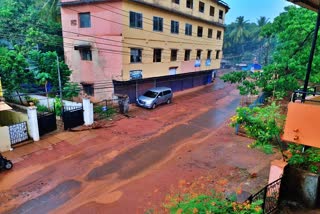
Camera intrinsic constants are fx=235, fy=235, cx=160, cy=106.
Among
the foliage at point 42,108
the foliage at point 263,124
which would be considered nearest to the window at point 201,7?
the foliage at point 42,108

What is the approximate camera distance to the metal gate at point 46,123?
1427 centimetres

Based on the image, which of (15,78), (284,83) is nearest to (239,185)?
(284,83)

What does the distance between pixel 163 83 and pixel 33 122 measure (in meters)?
15.5

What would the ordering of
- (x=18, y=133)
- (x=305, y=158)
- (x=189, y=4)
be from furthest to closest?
(x=189, y=4), (x=18, y=133), (x=305, y=158)

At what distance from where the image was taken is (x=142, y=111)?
20578 mm

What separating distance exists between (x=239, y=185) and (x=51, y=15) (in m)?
23.9

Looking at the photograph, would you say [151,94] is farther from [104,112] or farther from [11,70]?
[11,70]

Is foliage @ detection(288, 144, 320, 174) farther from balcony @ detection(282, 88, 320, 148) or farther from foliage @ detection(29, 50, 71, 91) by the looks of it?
foliage @ detection(29, 50, 71, 91)

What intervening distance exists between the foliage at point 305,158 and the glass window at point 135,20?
15593 mm

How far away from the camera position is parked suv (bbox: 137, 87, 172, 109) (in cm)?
2109

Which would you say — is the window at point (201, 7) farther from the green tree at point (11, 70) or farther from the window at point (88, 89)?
the green tree at point (11, 70)

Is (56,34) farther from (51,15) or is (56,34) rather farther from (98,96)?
(98,96)

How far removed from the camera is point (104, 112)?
1866cm

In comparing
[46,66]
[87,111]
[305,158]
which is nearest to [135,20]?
[46,66]
